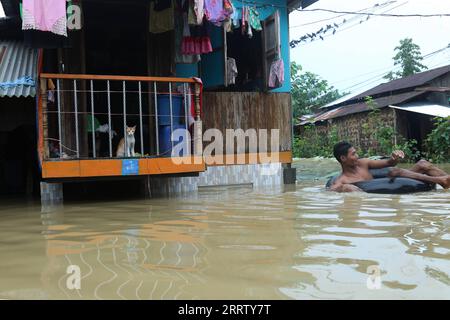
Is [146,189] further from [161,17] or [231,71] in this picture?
[161,17]

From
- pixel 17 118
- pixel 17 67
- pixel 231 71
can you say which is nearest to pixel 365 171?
pixel 231 71

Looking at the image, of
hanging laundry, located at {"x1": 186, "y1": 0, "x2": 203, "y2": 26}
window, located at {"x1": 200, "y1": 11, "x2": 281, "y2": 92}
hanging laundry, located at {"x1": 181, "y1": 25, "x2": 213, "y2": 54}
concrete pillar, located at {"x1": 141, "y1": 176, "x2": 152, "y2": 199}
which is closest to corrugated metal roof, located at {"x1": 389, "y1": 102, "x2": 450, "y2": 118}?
window, located at {"x1": 200, "y1": 11, "x2": 281, "y2": 92}

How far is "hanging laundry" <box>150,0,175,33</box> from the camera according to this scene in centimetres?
767

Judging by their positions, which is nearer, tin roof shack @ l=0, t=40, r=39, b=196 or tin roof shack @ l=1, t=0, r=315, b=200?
tin roof shack @ l=1, t=0, r=315, b=200

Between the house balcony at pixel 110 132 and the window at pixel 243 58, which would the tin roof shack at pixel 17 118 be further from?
the window at pixel 243 58

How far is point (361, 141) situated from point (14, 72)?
13465 mm

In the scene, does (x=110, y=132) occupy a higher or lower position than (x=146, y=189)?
higher

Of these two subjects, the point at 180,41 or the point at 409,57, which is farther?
the point at 409,57

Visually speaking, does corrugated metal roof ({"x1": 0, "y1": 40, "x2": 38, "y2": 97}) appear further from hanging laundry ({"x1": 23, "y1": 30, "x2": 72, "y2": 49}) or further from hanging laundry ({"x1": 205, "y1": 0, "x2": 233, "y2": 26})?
hanging laundry ({"x1": 205, "y1": 0, "x2": 233, "y2": 26})

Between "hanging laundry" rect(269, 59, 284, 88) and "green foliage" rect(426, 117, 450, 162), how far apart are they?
24.6 feet

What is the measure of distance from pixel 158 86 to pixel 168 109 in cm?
83

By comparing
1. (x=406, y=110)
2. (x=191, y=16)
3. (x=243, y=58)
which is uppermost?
(x=191, y=16)

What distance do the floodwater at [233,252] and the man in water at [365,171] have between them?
61.6 inches

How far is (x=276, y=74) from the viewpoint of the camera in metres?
8.55
